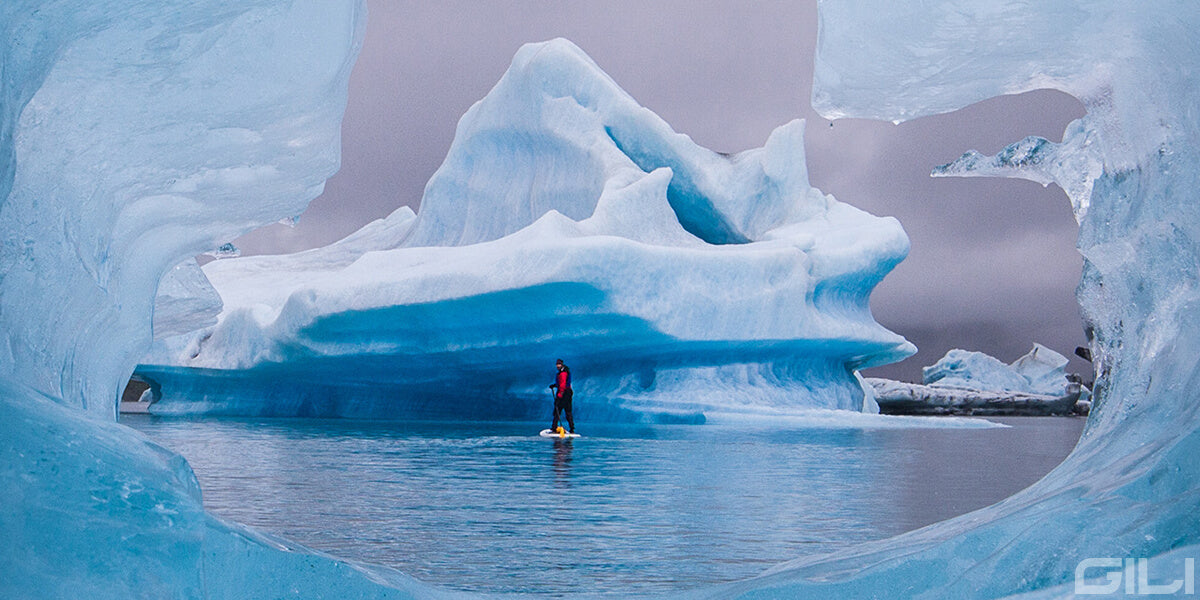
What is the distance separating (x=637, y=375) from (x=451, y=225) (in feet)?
16.3

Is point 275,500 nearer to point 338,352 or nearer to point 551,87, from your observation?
point 338,352

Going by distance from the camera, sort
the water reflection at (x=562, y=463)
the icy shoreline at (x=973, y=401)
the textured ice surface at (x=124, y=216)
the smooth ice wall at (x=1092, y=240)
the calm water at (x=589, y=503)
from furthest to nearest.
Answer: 1. the icy shoreline at (x=973, y=401)
2. the water reflection at (x=562, y=463)
3. the calm water at (x=589, y=503)
4. the smooth ice wall at (x=1092, y=240)
5. the textured ice surface at (x=124, y=216)

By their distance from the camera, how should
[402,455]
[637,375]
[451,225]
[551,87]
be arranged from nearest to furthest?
1. [402,455]
2. [637,375]
3. [551,87]
4. [451,225]

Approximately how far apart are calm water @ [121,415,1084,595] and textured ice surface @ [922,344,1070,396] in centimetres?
2890

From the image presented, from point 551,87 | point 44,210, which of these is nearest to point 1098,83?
point 44,210

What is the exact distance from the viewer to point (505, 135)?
1727 centimetres

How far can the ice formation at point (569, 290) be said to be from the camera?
496 inches

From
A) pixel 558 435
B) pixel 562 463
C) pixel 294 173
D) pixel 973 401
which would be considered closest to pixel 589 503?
pixel 294 173

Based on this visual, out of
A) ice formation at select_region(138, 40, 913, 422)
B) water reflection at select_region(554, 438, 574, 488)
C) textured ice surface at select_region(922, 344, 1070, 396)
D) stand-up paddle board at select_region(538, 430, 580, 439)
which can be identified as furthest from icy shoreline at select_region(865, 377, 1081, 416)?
water reflection at select_region(554, 438, 574, 488)

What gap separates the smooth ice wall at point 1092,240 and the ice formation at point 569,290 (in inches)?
361

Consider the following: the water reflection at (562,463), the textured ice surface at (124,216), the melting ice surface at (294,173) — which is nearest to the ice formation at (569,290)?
the water reflection at (562,463)

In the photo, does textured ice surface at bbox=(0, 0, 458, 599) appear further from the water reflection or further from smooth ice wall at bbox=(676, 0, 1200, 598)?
the water reflection

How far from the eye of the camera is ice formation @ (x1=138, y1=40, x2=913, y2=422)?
496 inches

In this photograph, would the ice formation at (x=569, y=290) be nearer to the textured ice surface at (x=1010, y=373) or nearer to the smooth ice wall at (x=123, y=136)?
the smooth ice wall at (x=123, y=136)
